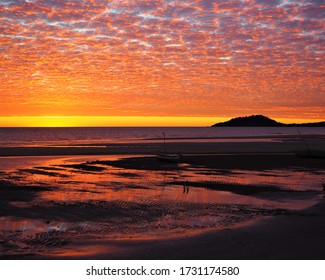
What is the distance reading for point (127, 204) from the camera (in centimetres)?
2194

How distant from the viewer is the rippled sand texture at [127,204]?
14914mm

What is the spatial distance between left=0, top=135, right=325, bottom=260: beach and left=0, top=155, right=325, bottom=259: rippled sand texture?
0.04 meters

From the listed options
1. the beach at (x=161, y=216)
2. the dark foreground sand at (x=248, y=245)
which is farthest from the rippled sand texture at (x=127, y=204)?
the dark foreground sand at (x=248, y=245)

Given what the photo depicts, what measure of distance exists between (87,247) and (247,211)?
921 centimetres

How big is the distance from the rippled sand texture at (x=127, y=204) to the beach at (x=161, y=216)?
0.14 ft

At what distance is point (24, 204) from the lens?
72.3 feet

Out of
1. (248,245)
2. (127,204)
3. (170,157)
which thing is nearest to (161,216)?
(127,204)

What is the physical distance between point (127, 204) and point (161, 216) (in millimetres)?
3470

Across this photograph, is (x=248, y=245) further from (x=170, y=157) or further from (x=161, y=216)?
(x=170, y=157)

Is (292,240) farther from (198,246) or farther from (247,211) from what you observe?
(247,211)

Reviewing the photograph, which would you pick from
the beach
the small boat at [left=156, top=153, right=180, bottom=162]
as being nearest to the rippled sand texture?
the beach

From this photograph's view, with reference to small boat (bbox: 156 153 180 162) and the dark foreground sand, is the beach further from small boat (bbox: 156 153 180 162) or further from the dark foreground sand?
small boat (bbox: 156 153 180 162)

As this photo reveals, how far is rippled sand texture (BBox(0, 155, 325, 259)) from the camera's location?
14914 millimetres
